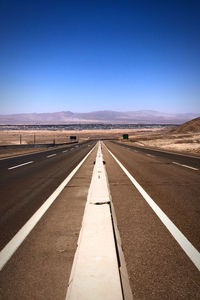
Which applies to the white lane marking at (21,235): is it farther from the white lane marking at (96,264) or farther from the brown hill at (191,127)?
the brown hill at (191,127)

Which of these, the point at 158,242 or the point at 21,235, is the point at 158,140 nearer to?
the point at 158,242

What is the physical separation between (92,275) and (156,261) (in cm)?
99

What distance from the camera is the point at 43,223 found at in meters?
4.64

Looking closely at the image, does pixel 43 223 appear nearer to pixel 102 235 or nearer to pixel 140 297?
pixel 102 235

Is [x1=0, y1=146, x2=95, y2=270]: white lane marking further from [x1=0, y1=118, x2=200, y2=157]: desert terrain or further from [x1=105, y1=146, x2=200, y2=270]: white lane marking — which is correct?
[x1=0, y1=118, x2=200, y2=157]: desert terrain

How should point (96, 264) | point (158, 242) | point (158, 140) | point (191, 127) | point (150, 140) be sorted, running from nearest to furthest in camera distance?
point (96, 264) < point (158, 242) < point (158, 140) < point (150, 140) < point (191, 127)

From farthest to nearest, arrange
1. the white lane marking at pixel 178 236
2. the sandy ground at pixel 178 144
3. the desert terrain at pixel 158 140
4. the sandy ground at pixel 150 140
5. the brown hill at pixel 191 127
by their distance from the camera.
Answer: the brown hill at pixel 191 127, the desert terrain at pixel 158 140, the sandy ground at pixel 150 140, the sandy ground at pixel 178 144, the white lane marking at pixel 178 236

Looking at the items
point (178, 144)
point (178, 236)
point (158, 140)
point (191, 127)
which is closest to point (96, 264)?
point (178, 236)

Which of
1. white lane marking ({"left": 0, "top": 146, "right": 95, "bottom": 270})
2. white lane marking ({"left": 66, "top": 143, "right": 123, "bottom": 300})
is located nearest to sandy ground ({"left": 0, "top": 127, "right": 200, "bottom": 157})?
white lane marking ({"left": 0, "top": 146, "right": 95, "bottom": 270})

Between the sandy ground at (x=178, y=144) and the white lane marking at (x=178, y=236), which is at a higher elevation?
the white lane marking at (x=178, y=236)

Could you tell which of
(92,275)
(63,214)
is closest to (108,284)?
(92,275)

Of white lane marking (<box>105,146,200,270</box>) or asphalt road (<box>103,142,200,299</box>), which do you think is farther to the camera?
white lane marking (<box>105,146,200,270</box>)

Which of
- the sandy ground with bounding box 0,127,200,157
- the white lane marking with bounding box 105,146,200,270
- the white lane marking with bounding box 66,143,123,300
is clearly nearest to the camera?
the white lane marking with bounding box 66,143,123,300

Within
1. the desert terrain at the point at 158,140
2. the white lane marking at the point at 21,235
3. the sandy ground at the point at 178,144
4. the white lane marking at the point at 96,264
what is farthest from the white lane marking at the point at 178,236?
the sandy ground at the point at 178,144
